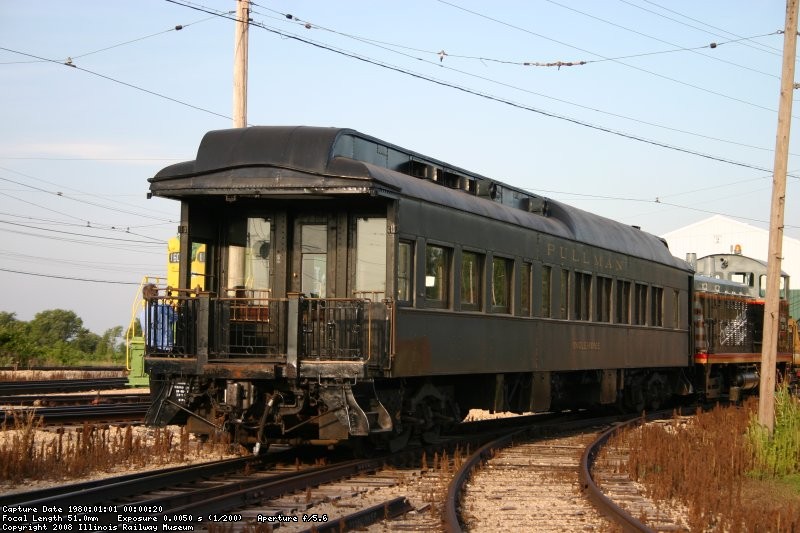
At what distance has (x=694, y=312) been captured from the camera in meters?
24.2

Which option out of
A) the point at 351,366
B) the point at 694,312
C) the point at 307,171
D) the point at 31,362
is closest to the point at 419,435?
the point at 351,366

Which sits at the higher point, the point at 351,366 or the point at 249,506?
the point at 351,366

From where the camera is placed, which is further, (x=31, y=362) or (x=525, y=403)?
(x=31, y=362)

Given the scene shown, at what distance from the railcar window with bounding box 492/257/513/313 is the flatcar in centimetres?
4

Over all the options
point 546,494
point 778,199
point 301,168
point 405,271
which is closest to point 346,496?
point 546,494

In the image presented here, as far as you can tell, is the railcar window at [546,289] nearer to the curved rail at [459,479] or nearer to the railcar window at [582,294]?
the railcar window at [582,294]

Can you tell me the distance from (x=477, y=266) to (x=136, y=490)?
5999mm

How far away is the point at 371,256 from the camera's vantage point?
39.2ft

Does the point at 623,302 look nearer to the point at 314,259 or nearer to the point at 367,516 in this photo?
the point at 314,259

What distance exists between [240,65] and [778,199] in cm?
893

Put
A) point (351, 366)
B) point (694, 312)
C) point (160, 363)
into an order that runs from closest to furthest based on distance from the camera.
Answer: point (351, 366) < point (160, 363) < point (694, 312)

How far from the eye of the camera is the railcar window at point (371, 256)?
11820 millimetres

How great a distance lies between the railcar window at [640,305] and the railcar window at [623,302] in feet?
0.99

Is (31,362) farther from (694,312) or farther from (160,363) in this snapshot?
(160,363)
